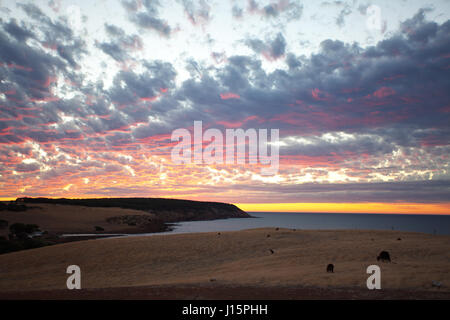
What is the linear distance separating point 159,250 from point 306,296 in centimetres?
2306

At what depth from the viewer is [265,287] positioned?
14.9m

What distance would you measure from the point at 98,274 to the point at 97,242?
42.2ft

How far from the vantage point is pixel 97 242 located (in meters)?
36.7

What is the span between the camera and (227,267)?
2397cm

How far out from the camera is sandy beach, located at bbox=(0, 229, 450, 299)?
1422cm

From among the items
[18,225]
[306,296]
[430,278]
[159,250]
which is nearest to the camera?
[306,296]

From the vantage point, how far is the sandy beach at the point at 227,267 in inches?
560
